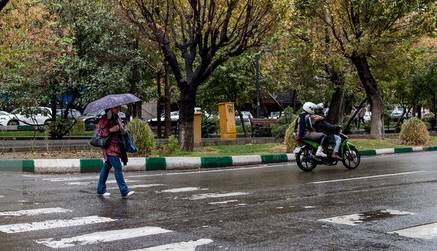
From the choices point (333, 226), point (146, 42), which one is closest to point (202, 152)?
point (146, 42)

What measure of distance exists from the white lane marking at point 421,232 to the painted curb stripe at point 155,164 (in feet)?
30.9

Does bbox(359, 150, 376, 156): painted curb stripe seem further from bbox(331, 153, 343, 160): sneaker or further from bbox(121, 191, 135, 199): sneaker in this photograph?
bbox(121, 191, 135, 199): sneaker

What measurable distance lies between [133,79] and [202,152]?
6934 mm

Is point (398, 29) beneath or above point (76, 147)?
above

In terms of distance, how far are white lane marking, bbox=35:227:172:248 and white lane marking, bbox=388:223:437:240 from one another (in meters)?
2.80

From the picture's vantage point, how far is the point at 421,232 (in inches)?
279

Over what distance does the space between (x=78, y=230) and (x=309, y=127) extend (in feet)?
27.3

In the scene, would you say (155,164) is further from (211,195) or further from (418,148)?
(418,148)

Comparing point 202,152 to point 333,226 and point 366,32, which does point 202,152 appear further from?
point 333,226

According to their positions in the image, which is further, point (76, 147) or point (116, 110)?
point (76, 147)

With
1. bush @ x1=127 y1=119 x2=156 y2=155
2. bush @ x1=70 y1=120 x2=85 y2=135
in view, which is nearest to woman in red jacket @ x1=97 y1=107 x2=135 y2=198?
bush @ x1=127 y1=119 x2=156 y2=155

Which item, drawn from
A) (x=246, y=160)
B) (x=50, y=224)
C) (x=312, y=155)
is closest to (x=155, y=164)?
(x=246, y=160)

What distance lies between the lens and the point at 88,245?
6.49 meters

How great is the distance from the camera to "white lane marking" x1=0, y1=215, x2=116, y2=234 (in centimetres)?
743
